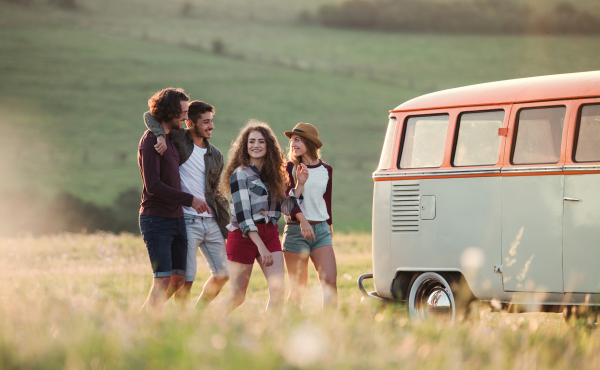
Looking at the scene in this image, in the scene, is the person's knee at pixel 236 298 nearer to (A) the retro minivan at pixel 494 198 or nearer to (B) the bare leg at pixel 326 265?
(B) the bare leg at pixel 326 265

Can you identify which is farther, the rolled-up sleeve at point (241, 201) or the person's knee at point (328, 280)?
the person's knee at point (328, 280)

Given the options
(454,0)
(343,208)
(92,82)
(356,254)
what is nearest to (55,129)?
(92,82)

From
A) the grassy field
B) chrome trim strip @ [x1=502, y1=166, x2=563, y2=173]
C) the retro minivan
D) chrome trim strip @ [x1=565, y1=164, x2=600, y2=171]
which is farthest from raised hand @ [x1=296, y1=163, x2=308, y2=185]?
the grassy field

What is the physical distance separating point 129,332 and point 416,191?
3.50 meters

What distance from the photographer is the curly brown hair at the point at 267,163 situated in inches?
225

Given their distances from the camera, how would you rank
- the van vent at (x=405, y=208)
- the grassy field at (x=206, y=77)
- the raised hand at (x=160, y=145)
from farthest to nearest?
the grassy field at (x=206, y=77) < the van vent at (x=405, y=208) < the raised hand at (x=160, y=145)

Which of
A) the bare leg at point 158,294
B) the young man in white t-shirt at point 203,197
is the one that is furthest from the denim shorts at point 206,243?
the bare leg at point 158,294

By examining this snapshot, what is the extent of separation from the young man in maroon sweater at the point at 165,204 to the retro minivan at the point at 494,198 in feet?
7.14

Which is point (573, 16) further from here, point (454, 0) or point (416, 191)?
point (416, 191)

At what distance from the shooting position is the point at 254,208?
5617 mm

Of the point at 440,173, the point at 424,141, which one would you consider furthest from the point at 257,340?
the point at 424,141

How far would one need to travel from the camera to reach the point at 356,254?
55.2 feet

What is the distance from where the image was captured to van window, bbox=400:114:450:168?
656cm

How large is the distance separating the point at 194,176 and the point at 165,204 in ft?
1.79
